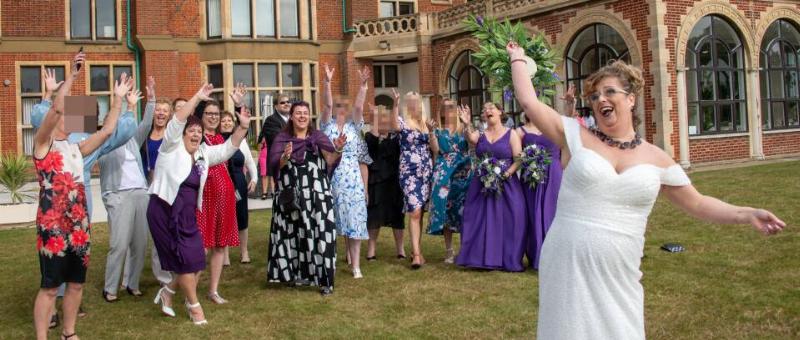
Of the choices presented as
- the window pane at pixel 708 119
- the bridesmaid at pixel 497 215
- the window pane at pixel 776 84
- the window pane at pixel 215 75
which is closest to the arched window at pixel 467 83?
the window pane at pixel 708 119

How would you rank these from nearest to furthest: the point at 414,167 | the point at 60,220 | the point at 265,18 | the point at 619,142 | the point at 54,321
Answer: the point at 619,142 < the point at 60,220 < the point at 54,321 < the point at 414,167 < the point at 265,18

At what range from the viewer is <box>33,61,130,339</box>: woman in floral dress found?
4.71 meters

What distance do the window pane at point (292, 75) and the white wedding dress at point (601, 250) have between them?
2150 centimetres

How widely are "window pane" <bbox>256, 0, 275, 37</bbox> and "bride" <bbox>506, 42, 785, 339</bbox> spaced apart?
2164 cm

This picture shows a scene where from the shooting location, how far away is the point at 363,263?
816cm

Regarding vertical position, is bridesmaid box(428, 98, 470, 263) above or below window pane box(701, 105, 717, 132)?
below

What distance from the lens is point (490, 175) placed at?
24.4 feet

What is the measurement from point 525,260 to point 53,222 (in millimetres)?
5118

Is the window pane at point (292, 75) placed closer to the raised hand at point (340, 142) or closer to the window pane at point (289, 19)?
the window pane at point (289, 19)

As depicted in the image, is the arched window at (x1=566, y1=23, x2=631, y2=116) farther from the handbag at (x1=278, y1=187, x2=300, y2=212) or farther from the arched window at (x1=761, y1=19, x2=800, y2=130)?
the handbag at (x1=278, y1=187, x2=300, y2=212)

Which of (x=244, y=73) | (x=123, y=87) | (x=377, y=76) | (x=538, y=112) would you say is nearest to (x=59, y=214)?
(x=123, y=87)

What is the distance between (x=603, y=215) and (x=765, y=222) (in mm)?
721

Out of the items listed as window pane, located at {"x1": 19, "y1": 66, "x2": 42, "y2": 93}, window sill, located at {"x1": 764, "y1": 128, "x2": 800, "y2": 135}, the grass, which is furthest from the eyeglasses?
window pane, located at {"x1": 19, "y1": 66, "x2": 42, "y2": 93}

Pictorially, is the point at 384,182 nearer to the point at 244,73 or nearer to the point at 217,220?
the point at 217,220
